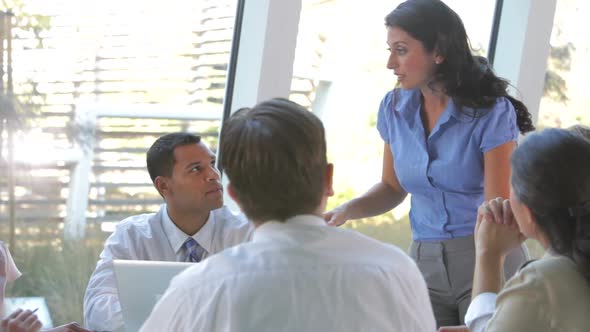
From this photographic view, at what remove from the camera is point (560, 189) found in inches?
65.4

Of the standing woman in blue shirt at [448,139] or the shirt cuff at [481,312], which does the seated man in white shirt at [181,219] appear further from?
the shirt cuff at [481,312]

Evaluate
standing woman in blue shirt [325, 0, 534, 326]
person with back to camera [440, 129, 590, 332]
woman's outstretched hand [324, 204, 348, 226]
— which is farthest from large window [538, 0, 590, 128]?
person with back to camera [440, 129, 590, 332]

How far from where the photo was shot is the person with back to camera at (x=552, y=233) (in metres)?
1.62

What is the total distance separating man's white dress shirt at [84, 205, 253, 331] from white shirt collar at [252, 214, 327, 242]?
0.94m

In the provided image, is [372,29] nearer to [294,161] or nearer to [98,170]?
[98,170]

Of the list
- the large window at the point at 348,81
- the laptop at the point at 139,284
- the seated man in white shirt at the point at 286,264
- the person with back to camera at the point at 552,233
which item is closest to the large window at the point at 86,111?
the large window at the point at 348,81

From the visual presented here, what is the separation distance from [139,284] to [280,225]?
0.53m

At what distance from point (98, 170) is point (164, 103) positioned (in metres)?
0.35

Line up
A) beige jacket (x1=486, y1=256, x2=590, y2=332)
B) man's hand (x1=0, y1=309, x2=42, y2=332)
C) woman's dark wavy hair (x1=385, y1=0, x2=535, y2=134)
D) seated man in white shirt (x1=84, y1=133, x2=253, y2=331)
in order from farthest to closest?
woman's dark wavy hair (x1=385, y1=0, x2=535, y2=134), seated man in white shirt (x1=84, y1=133, x2=253, y2=331), man's hand (x1=0, y1=309, x2=42, y2=332), beige jacket (x1=486, y1=256, x2=590, y2=332)

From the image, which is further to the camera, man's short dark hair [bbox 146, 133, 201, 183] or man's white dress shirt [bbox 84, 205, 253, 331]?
man's short dark hair [bbox 146, 133, 201, 183]

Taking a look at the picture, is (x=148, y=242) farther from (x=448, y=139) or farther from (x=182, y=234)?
(x=448, y=139)

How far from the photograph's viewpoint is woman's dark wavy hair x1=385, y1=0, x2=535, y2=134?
274 centimetres

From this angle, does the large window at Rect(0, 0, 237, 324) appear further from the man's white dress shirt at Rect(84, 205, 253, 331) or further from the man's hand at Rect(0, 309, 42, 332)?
the man's hand at Rect(0, 309, 42, 332)

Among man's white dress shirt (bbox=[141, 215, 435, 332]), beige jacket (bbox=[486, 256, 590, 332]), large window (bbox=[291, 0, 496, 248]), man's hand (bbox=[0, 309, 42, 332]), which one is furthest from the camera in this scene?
large window (bbox=[291, 0, 496, 248])
